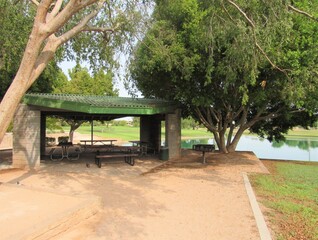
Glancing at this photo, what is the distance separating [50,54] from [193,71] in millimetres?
6618

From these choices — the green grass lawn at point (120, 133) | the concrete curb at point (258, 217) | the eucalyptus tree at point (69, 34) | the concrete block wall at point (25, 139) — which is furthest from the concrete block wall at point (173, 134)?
the green grass lawn at point (120, 133)

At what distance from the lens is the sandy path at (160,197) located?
5.45 m

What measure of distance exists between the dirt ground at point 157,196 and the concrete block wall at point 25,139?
587 mm

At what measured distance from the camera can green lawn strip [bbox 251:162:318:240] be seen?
5.66m

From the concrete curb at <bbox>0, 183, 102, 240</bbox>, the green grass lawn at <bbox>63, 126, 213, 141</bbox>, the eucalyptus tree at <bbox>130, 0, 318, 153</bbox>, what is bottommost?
the concrete curb at <bbox>0, 183, 102, 240</bbox>

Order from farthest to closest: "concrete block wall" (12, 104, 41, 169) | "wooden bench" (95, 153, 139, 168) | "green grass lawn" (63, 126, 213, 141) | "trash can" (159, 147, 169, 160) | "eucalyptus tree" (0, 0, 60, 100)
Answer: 1. "green grass lawn" (63, 126, 213, 141)
2. "trash can" (159, 147, 169, 160)
3. "wooden bench" (95, 153, 139, 168)
4. "concrete block wall" (12, 104, 41, 169)
5. "eucalyptus tree" (0, 0, 60, 100)

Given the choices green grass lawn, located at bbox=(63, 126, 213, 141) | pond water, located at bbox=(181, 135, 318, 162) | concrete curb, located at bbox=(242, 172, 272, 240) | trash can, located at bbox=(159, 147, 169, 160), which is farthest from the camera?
green grass lawn, located at bbox=(63, 126, 213, 141)

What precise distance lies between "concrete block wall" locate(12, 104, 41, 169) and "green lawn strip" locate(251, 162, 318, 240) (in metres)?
7.76

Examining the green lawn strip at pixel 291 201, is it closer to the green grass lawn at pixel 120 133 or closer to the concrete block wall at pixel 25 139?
the concrete block wall at pixel 25 139

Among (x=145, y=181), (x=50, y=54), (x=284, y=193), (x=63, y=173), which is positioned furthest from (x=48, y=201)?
(x=284, y=193)

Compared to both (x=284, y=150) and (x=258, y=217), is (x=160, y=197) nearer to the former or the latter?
(x=258, y=217)

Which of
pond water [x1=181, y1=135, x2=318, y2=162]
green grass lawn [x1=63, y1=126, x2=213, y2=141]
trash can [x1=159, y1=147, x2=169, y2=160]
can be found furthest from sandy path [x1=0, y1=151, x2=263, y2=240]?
green grass lawn [x1=63, y1=126, x2=213, y2=141]

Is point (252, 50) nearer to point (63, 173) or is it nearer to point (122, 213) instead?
point (122, 213)

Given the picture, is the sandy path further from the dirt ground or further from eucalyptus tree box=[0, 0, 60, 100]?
eucalyptus tree box=[0, 0, 60, 100]
